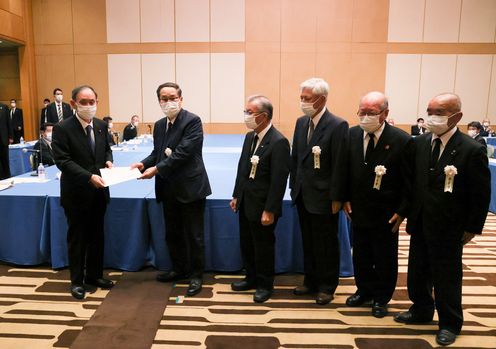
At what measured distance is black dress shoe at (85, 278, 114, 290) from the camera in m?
3.00

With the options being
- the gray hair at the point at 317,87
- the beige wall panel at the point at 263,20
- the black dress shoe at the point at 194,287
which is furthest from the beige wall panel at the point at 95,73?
the gray hair at the point at 317,87

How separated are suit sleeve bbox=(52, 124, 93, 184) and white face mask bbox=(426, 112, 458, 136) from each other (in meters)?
2.20

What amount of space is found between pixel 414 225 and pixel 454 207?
273 mm

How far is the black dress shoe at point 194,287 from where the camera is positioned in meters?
2.89

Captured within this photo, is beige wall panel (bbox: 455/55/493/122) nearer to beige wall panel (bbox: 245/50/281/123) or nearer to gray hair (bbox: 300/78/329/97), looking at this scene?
beige wall panel (bbox: 245/50/281/123)

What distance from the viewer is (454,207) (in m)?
2.15

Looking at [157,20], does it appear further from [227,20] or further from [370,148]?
[370,148]

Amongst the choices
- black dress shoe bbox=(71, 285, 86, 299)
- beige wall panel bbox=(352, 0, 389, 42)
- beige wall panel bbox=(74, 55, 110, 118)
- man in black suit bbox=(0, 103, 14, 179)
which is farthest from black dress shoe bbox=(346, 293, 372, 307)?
beige wall panel bbox=(74, 55, 110, 118)

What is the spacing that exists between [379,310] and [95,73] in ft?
35.5

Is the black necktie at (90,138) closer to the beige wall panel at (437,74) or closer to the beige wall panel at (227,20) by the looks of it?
the beige wall panel at (227,20)

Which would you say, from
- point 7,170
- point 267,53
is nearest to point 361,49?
point 267,53

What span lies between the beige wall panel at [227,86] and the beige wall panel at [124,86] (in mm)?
2171

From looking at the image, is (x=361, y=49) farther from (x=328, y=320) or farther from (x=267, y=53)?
(x=328, y=320)

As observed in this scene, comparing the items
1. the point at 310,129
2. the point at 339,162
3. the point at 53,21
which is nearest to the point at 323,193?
the point at 339,162
